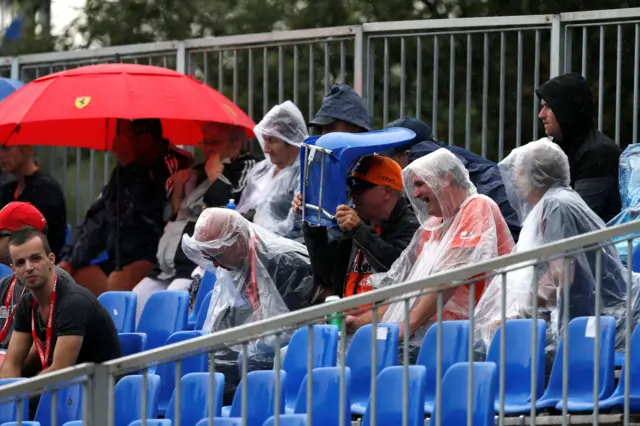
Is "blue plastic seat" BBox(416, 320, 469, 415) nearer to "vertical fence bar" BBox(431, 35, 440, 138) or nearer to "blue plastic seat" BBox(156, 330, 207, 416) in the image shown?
"blue plastic seat" BBox(156, 330, 207, 416)

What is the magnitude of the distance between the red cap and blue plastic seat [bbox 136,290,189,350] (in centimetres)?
81

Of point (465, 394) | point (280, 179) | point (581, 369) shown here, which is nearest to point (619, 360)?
point (581, 369)

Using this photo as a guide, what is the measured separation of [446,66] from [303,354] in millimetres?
3593

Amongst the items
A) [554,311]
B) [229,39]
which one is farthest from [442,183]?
[229,39]

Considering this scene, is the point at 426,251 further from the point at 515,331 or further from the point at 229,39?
the point at 229,39

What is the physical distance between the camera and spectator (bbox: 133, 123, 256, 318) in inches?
386

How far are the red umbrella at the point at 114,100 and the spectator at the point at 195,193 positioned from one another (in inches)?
6.5

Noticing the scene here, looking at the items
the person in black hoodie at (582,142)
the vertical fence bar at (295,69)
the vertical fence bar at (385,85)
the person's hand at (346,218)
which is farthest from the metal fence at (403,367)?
the vertical fence bar at (295,69)

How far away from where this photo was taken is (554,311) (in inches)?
259

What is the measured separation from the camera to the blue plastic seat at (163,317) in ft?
27.8

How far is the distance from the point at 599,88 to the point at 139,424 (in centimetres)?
453

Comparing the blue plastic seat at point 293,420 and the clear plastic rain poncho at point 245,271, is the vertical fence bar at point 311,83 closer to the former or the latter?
the clear plastic rain poncho at point 245,271

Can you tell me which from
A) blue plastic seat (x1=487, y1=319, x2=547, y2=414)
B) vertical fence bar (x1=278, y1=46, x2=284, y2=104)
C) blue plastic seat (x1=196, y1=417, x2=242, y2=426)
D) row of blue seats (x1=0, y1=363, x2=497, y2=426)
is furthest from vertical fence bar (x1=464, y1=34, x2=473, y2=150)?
blue plastic seat (x1=196, y1=417, x2=242, y2=426)

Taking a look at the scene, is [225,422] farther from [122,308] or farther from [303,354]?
[122,308]
